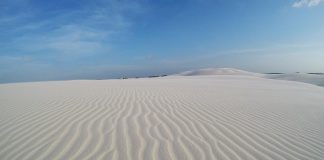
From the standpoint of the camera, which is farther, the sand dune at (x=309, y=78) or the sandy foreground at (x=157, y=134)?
the sand dune at (x=309, y=78)

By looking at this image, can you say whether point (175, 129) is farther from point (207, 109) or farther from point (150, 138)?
point (207, 109)

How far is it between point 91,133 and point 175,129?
1594mm

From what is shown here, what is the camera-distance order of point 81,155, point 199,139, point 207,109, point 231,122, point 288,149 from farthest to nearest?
point 207,109
point 231,122
point 199,139
point 288,149
point 81,155

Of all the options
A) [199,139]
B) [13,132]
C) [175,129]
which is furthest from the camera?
[175,129]

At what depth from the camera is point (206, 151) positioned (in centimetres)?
349

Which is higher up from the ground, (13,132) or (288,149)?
(13,132)

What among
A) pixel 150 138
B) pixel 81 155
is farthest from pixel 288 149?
pixel 81 155

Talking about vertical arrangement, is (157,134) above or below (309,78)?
above

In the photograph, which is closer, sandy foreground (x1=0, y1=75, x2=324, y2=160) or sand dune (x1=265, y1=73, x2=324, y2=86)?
sandy foreground (x1=0, y1=75, x2=324, y2=160)

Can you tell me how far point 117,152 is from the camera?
3.38m

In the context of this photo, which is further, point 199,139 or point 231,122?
point 231,122

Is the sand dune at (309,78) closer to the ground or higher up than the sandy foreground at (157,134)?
closer to the ground

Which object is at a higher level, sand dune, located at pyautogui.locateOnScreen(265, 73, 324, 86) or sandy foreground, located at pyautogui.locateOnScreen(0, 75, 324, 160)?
sandy foreground, located at pyautogui.locateOnScreen(0, 75, 324, 160)

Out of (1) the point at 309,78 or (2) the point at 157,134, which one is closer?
(2) the point at 157,134
